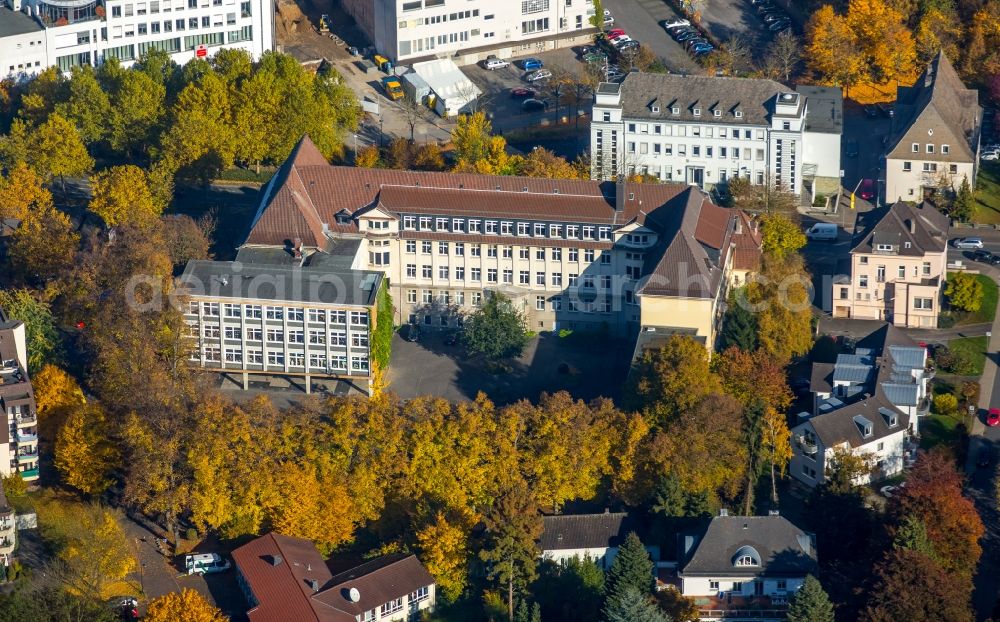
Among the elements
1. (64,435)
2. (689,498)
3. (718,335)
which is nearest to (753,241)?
(718,335)

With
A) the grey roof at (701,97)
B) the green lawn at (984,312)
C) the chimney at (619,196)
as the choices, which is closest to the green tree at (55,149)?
the grey roof at (701,97)

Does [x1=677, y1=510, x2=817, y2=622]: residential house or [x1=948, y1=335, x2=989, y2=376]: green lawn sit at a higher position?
[x1=948, y1=335, x2=989, y2=376]: green lawn

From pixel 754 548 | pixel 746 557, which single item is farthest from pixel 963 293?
pixel 746 557

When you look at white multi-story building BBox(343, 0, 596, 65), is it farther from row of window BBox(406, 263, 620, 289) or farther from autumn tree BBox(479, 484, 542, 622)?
autumn tree BBox(479, 484, 542, 622)

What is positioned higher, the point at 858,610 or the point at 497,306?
the point at 497,306

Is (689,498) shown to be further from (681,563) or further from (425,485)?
(425,485)

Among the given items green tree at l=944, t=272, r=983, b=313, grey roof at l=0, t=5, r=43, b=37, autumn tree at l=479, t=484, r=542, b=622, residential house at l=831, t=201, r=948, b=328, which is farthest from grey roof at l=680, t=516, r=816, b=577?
grey roof at l=0, t=5, r=43, b=37
